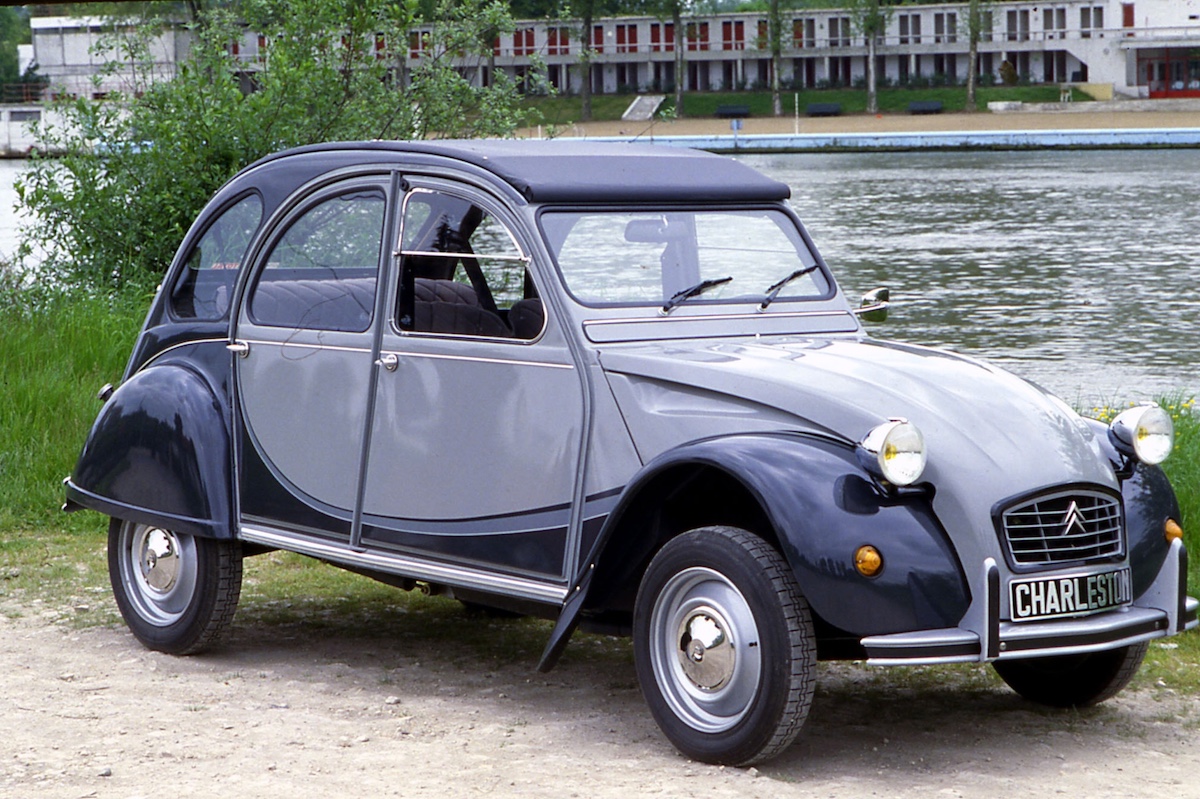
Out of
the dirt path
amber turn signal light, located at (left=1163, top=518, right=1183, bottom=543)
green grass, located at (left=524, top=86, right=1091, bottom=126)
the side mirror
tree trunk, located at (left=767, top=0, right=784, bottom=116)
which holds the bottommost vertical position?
the dirt path

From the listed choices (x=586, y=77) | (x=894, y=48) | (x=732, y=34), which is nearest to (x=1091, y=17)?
(x=894, y=48)

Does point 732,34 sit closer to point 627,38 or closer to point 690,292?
point 627,38

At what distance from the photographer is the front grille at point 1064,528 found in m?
4.80

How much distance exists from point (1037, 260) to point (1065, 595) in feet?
89.2

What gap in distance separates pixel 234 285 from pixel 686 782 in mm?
2893

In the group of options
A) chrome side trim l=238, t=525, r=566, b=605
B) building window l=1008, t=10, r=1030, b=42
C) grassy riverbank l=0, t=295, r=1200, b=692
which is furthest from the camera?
building window l=1008, t=10, r=1030, b=42

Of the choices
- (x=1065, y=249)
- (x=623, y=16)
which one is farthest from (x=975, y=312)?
(x=623, y=16)

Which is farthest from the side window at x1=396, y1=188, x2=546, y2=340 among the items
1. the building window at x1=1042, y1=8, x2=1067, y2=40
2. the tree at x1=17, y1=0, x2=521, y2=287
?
the building window at x1=1042, y1=8, x2=1067, y2=40

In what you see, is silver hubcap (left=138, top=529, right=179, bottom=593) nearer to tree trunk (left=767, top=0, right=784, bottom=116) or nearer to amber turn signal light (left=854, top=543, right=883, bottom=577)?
amber turn signal light (left=854, top=543, right=883, bottom=577)

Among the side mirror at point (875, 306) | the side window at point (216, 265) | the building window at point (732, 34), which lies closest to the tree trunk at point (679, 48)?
the building window at point (732, 34)

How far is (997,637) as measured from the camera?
4.68 metres

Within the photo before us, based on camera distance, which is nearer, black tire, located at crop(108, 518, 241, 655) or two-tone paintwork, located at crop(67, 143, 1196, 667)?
two-tone paintwork, located at crop(67, 143, 1196, 667)

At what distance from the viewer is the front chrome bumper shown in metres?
4.65

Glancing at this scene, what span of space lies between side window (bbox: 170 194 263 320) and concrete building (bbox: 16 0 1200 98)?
3497 inches
